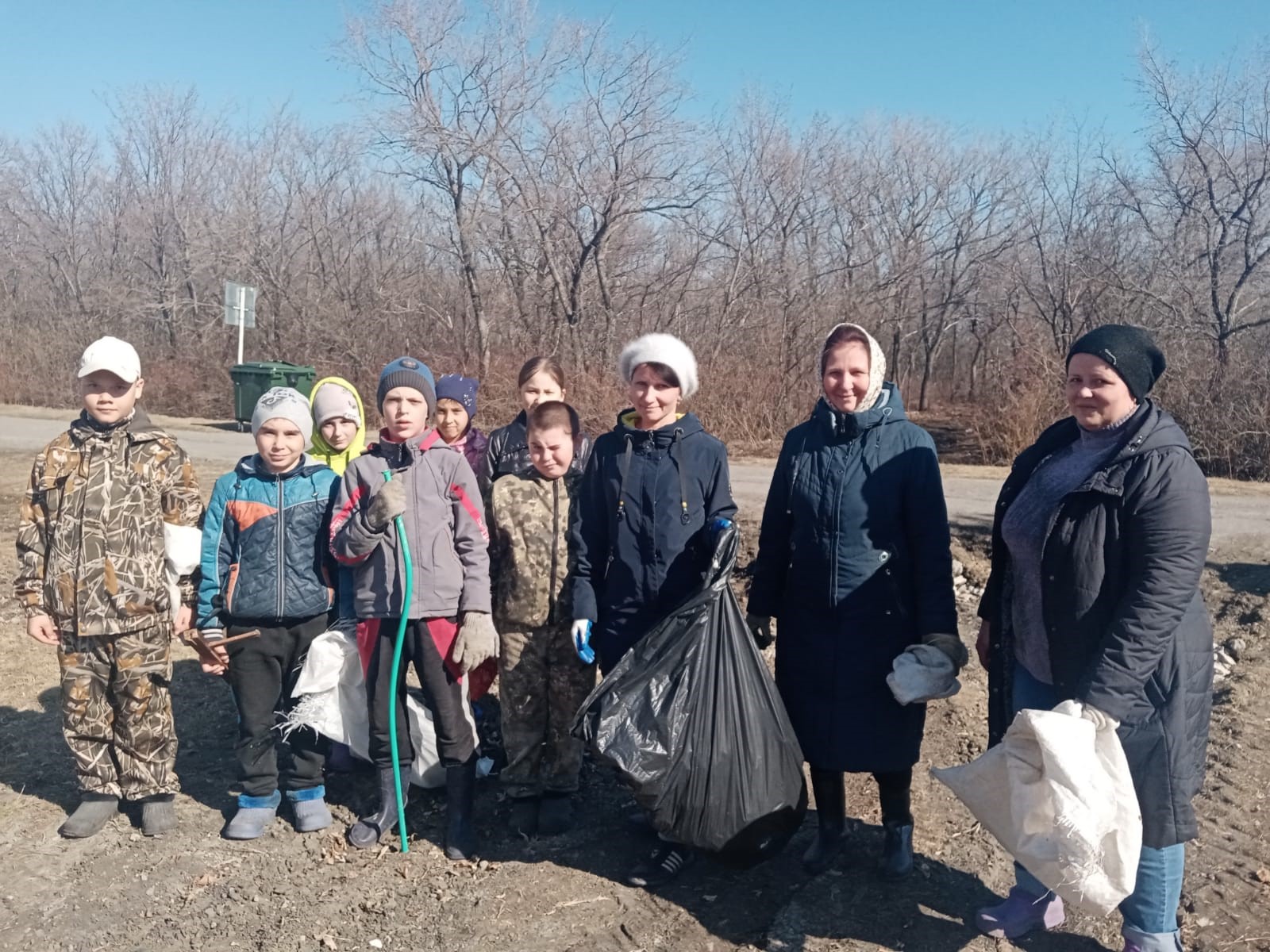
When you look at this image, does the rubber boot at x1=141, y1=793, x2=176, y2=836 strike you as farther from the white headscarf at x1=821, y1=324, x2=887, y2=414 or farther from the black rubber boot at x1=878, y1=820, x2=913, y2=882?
the white headscarf at x1=821, y1=324, x2=887, y2=414

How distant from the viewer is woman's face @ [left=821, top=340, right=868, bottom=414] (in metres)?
2.82

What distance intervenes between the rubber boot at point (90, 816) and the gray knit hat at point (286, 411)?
4.65 feet

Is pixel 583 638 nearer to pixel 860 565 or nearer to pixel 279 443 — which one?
pixel 860 565

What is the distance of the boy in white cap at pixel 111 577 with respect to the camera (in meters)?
3.27

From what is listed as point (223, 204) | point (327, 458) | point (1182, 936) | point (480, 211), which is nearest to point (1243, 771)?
point (1182, 936)

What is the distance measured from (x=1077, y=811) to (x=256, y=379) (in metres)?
16.0

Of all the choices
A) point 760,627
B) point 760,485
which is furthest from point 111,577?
point 760,485

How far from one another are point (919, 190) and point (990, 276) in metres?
2.86

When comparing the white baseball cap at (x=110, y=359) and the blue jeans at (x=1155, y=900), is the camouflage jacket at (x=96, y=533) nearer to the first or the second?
the white baseball cap at (x=110, y=359)

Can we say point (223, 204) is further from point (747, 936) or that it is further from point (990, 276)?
point (747, 936)

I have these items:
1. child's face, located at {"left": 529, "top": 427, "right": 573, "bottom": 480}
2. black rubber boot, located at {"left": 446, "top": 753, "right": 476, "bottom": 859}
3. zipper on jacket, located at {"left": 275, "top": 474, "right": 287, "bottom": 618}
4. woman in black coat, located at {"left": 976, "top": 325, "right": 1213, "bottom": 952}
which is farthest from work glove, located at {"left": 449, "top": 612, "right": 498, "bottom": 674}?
woman in black coat, located at {"left": 976, "top": 325, "right": 1213, "bottom": 952}

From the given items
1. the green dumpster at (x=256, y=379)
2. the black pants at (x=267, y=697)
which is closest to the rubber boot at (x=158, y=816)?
the black pants at (x=267, y=697)

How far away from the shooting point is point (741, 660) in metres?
2.88

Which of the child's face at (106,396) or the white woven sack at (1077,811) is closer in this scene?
the white woven sack at (1077,811)
